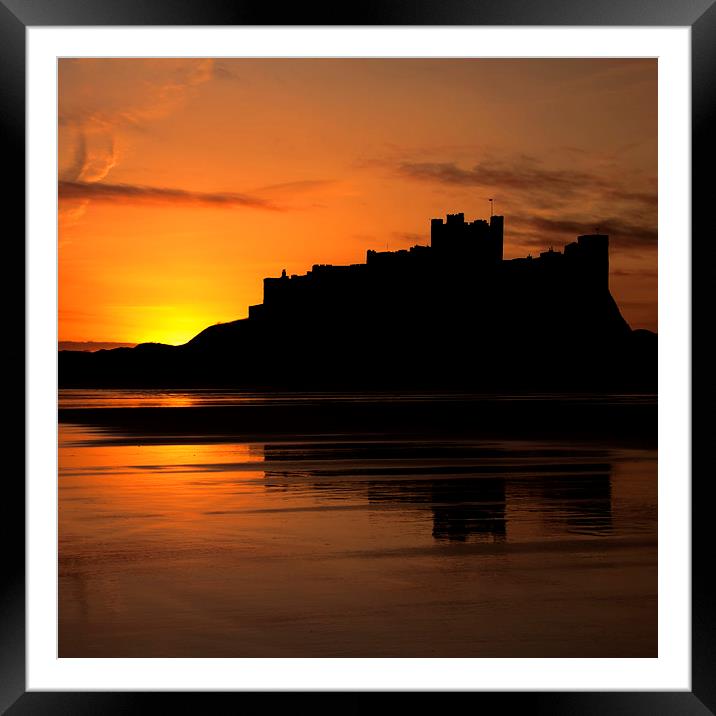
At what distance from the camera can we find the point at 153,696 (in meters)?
3.54

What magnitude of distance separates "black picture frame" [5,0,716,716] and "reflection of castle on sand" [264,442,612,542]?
371 centimetres

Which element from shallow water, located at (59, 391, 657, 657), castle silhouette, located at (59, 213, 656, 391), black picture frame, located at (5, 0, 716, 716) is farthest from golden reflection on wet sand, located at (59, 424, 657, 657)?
castle silhouette, located at (59, 213, 656, 391)

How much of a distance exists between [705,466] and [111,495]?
6.91 meters

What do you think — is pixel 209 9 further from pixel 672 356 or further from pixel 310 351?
pixel 310 351

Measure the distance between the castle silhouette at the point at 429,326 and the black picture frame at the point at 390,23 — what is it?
248ft

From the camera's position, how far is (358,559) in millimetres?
6555

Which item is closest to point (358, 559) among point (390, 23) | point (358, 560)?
point (358, 560)

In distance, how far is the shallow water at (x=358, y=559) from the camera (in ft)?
15.9

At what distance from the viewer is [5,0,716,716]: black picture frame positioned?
3449 millimetres

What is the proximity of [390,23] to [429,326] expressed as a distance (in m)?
96.3

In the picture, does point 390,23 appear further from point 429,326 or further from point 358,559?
point 429,326

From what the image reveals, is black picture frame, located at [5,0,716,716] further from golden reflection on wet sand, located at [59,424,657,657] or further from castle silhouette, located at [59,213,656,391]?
castle silhouette, located at [59,213,656,391]

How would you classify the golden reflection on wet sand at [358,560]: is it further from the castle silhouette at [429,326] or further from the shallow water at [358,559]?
the castle silhouette at [429,326]

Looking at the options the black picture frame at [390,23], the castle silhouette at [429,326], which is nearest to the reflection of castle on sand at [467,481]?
the black picture frame at [390,23]
